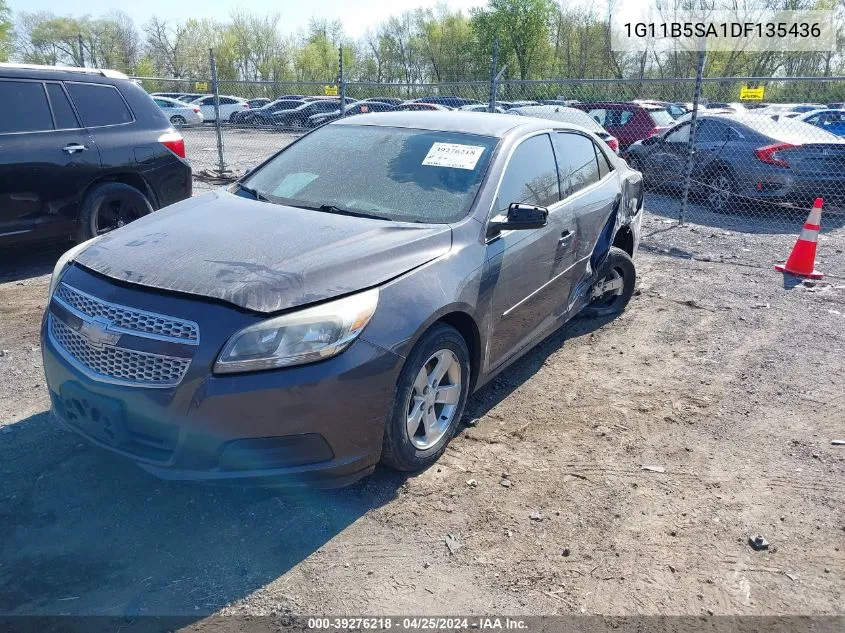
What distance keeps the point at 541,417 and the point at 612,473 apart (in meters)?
0.66

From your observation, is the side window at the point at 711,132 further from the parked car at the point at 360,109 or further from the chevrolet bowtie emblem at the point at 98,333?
the parked car at the point at 360,109

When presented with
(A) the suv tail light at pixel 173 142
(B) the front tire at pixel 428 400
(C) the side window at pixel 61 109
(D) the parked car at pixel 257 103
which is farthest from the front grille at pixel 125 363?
(D) the parked car at pixel 257 103

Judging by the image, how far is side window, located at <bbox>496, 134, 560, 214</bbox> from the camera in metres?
3.93

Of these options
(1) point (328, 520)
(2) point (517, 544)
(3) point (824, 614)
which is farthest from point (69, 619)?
(3) point (824, 614)

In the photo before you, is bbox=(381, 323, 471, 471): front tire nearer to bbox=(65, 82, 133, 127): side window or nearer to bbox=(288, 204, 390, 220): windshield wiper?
bbox=(288, 204, 390, 220): windshield wiper

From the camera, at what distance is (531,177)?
4207mm

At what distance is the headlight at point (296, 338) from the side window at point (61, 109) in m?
4.90

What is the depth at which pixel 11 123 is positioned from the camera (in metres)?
6.01

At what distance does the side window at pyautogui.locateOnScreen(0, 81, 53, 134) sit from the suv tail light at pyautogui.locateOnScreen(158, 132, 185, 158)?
1074 millimetres

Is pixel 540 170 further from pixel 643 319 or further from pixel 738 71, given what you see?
pixel 738 71

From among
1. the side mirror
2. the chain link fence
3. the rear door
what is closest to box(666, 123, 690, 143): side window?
the chain link fence

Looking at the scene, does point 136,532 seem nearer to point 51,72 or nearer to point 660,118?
point 51,72

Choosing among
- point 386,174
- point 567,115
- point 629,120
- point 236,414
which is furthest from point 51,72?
Answer: point 629,120

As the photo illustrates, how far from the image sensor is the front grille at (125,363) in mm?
2654
